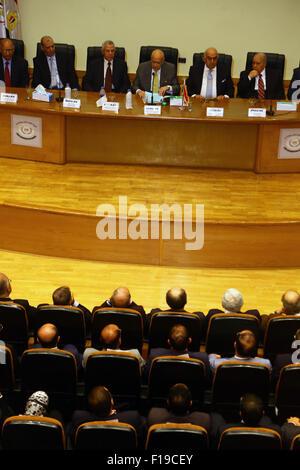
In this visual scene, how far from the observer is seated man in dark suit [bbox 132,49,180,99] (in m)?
6.95

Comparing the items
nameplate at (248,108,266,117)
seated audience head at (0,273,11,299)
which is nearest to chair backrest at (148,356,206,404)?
seated audience head at (0,273,11,299)

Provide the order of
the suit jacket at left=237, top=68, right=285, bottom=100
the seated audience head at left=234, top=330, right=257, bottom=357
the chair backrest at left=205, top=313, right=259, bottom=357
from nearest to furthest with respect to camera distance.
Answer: the seated audience head at left=234, top=330, right=257, bottom=357 → the chair backrest at left=205, top=313, right=259, bottom=357 → the suit jacket at left=237, top=68, right=285, bottom=100

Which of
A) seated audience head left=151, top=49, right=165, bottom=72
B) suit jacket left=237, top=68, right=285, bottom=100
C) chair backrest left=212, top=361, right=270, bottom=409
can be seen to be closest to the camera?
chair backrest left=212, top=361, right=270, bottom=409

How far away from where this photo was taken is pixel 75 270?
18.0 ft

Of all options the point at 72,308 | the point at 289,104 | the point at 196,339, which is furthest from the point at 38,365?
the point at 289,104

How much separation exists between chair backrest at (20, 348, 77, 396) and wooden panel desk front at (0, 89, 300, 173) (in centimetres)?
356

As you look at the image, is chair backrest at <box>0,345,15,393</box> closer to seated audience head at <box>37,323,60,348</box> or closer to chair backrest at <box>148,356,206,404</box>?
seated audience head at <box>37,323,60,348</box>

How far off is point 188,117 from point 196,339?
9.61ft

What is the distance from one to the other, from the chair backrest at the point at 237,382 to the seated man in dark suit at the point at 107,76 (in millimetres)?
4862

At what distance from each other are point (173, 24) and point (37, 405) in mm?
7016

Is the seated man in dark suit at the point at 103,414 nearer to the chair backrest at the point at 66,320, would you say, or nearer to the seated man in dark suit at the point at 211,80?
the chair backrest at the point at 66,320

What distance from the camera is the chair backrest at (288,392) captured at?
3445mm

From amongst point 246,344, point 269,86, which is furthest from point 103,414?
point 269,86

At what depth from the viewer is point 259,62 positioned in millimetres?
6996
